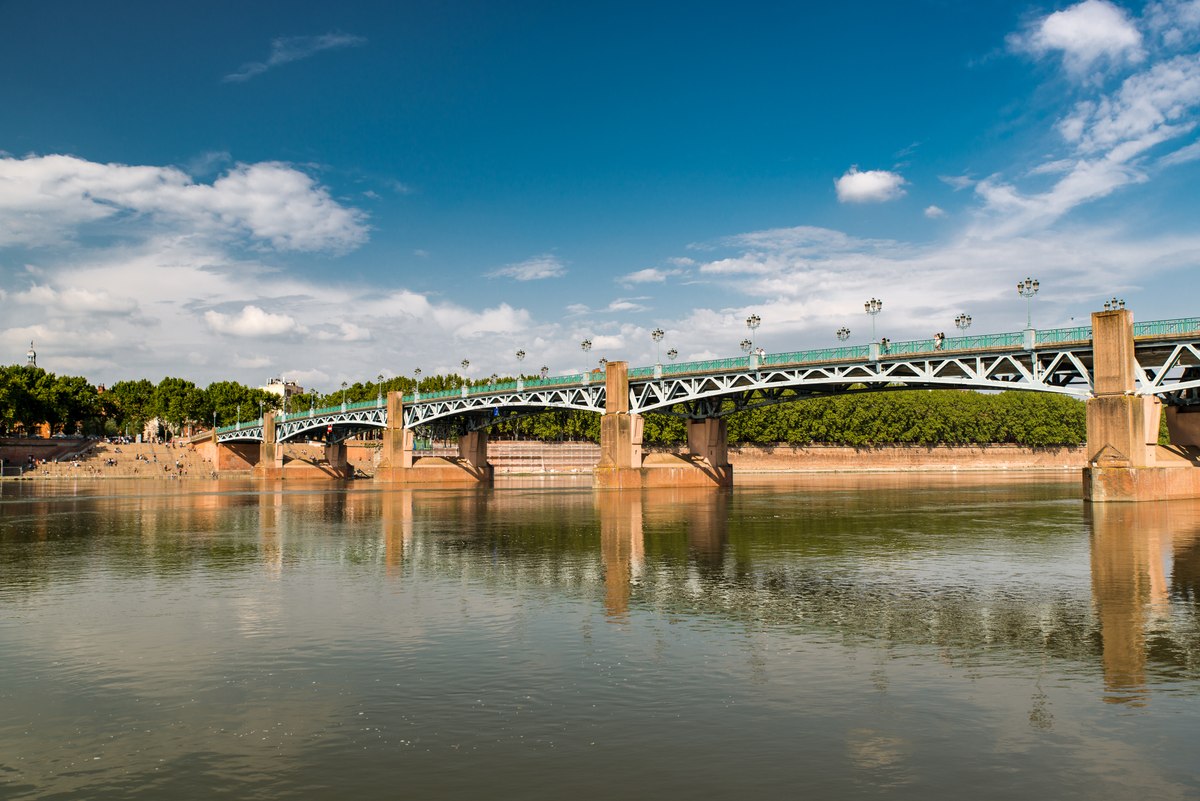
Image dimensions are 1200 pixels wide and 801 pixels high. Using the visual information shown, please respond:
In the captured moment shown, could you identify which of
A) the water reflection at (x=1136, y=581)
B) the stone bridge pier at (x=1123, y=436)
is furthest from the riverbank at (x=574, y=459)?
the water reflection at (x=1136, y=581)

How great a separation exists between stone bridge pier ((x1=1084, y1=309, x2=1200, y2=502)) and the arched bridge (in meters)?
1.54

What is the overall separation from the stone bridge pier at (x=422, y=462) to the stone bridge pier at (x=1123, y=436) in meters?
77.8

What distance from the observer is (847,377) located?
78688 mm

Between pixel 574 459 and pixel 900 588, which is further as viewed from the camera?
pixel 574 459

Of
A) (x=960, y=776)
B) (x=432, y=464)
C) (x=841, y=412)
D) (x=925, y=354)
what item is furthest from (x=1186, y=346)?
(x=841, y=412)

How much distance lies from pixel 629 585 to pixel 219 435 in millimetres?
146411

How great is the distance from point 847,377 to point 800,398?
37.7ft

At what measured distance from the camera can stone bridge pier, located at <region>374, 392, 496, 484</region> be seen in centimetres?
12162

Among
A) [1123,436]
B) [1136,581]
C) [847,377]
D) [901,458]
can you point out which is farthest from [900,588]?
[901,458]

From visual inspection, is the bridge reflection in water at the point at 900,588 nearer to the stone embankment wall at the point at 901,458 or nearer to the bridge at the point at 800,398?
the bridge at the point at 800,398

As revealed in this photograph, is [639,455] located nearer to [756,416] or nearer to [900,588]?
[900,588]

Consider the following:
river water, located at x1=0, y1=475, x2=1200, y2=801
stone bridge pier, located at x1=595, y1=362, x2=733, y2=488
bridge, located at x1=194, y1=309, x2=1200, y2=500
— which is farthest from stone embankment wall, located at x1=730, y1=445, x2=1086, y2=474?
river water, located at x1=0, y1=475, x2=1200, y2=801

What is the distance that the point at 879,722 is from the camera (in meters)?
12.9

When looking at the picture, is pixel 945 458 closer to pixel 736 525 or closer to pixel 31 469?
pixel 736 525
